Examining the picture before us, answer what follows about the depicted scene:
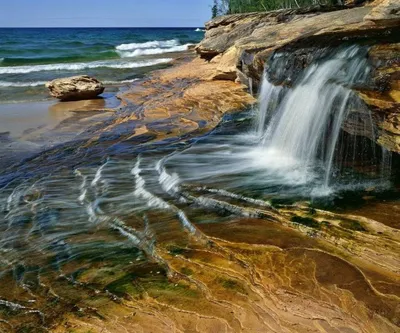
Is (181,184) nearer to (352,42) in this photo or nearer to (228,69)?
(352,42)

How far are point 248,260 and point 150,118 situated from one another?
769cm

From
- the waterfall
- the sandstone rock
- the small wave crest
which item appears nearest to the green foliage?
the small wave crest

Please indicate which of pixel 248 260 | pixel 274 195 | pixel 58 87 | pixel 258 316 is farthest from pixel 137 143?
pixel 58 87

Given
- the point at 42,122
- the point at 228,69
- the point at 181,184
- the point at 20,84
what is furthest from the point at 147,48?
the point at 181,184

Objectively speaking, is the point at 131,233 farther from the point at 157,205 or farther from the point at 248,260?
the point at 248,260

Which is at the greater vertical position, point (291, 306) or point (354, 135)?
point (354, 135)

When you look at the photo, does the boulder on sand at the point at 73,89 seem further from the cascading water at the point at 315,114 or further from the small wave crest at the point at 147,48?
the small wave crest at the point at 147,48

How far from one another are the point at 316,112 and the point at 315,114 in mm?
A: 36

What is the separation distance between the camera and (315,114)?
6059mm

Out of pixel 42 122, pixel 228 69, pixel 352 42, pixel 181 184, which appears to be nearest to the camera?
pixel 181 184

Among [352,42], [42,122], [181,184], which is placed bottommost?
[42,122]

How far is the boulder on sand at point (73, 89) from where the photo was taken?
1497 cm

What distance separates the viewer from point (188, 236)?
4.14 m

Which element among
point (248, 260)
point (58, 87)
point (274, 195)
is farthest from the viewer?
point (58, 87)
